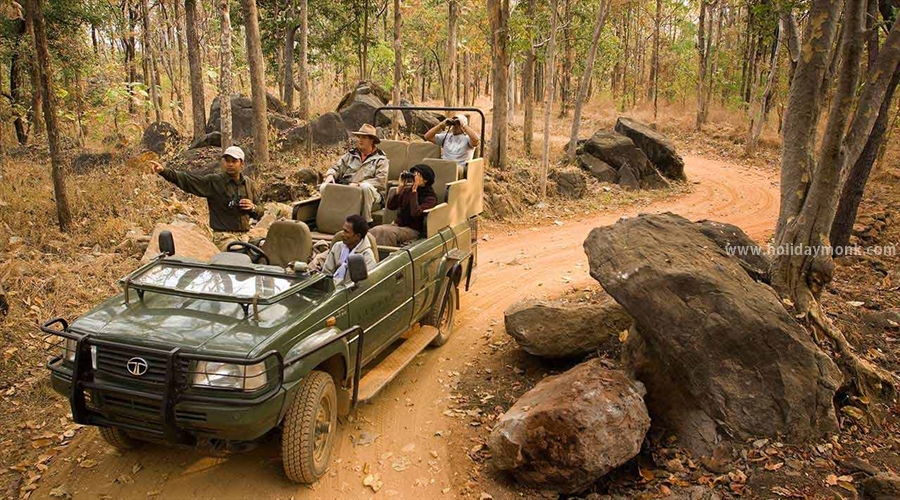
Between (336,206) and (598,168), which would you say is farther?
(598,168)

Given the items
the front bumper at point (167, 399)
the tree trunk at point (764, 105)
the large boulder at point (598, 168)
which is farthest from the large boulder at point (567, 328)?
the tree trunk at point (764, 105)

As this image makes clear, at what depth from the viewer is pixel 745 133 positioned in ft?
85.0

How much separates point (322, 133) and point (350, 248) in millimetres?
11923

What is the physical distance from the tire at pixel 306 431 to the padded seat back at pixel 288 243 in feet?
4.78

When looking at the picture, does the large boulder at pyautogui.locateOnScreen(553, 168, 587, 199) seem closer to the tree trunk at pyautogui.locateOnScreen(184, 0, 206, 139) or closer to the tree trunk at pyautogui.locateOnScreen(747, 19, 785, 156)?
the tree trunk at pyautogui.locateOnScreen(747, 19, 785, 156)

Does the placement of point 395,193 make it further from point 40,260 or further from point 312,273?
point 40,260

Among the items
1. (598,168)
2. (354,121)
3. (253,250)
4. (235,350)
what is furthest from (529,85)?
(235,350)

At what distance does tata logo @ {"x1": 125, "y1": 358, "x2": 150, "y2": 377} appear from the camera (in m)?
4.02

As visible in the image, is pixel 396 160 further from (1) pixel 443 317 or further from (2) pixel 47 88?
(2) pixel 47 88

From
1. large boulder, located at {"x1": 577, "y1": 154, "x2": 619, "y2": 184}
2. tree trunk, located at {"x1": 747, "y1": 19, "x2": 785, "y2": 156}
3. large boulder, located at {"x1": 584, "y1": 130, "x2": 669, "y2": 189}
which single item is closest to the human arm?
large boulder, located at {"x1": 577, "y1": 154, "x2": 619, "y2": 184}

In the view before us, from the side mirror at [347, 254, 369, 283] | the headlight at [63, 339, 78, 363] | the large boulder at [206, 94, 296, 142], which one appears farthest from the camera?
the large boulder at [206, 94, 296, 142]

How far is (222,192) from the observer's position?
7270 mm

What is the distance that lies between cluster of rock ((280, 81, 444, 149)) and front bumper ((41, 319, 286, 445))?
11.4 metres

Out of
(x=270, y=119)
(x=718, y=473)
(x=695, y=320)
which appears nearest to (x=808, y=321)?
(x=695, y=320)
